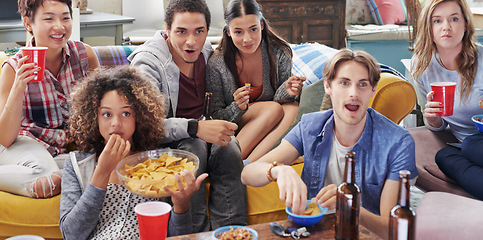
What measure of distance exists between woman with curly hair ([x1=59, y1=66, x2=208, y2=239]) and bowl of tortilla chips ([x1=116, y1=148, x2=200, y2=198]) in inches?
1.8

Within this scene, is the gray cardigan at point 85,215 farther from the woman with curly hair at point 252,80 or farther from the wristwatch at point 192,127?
the woman with curly hair at point 252,80

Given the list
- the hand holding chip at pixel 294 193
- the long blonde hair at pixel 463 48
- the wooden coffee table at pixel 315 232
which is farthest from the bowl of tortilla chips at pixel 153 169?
the long blonde hair at pixel 463 48

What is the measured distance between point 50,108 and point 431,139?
74.0 inches

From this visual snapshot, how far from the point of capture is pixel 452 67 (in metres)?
2.58

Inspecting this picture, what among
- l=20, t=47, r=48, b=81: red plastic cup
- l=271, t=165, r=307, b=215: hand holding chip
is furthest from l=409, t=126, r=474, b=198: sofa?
l=20, t=47, r=48, b=81: red plastic cup

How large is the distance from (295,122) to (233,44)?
0.52 m

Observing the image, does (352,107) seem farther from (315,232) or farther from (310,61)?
(310,61)

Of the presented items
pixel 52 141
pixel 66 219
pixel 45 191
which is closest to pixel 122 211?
pixel 66 219

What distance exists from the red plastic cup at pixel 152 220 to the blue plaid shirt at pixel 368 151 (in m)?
0.74

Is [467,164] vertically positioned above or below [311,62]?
below

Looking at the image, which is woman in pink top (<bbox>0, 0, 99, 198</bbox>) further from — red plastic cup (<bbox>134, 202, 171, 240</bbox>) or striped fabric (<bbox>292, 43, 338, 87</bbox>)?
striped fabric (<bbox>292, 43, 338, 87</bbox>)

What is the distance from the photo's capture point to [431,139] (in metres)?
2.70

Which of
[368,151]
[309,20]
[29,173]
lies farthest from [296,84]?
[309,20]

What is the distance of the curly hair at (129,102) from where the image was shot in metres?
2.04
